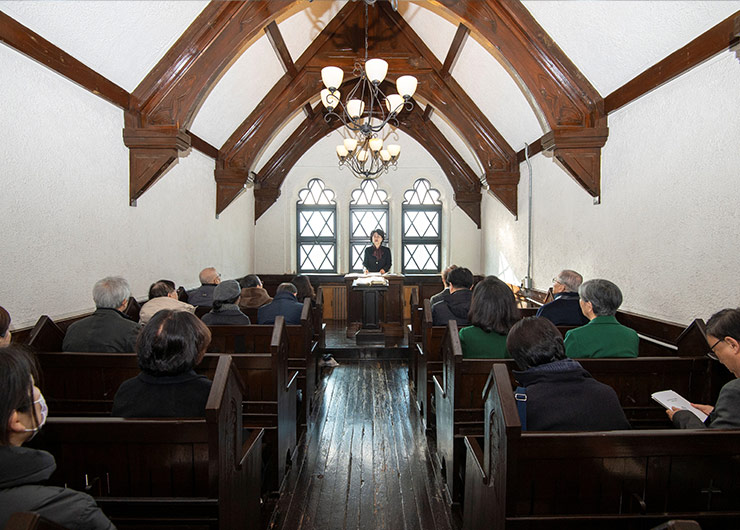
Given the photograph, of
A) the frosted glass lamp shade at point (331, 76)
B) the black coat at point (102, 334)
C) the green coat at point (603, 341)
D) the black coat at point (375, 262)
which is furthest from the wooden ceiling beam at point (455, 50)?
the black coat at point (102, 334)

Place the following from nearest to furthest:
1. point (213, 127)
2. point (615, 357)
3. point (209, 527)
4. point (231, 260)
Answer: point (209, 527) < point (615, 357) < point (213, 127) < point (231, 260)

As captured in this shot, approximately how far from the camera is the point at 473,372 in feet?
7.82

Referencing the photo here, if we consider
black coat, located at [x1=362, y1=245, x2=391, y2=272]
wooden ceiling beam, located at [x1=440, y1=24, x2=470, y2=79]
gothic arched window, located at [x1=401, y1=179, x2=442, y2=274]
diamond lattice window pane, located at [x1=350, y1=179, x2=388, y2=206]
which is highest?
wooden ceiling beam, located at [x1=440, y1=24, x2=470, y2=79]

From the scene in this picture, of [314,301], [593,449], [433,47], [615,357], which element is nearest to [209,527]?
[593,449]

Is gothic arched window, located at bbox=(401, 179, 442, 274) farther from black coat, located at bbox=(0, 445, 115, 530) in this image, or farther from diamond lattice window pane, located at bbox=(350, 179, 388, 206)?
black coat, located at bbox=(0, 445, 115, 530)

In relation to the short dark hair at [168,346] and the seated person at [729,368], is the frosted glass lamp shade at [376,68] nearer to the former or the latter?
the short dark hair at [168,346]

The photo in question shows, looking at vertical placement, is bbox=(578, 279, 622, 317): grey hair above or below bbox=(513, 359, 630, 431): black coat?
above

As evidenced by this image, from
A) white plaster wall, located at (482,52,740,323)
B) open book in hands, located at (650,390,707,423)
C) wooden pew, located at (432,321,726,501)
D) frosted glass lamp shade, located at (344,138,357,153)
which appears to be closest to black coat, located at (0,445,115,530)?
wooden pew, located at (432,321,726,501)

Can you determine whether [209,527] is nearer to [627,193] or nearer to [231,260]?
[627,193]

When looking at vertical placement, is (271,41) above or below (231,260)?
above

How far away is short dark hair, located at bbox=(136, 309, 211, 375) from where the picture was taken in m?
1.63

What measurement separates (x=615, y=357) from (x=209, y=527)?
1.97 metres

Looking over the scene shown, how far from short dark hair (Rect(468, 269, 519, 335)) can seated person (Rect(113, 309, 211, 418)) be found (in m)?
1.50

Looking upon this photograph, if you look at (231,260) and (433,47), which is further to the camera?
(231,260)
